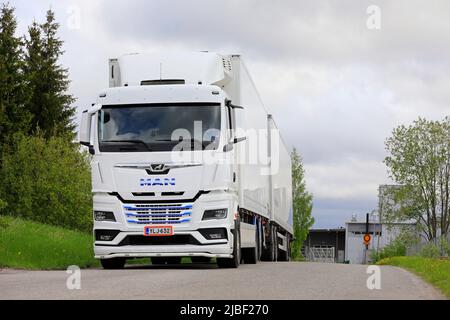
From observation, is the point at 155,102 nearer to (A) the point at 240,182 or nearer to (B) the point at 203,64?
(B) the point at 203,64

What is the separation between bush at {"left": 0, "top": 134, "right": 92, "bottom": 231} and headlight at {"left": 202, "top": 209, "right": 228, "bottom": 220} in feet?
64.7

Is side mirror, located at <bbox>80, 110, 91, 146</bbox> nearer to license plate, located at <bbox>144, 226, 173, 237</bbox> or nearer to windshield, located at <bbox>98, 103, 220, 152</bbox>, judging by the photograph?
windshield, located at <bbox>98, 103, 220, 152</bbox>

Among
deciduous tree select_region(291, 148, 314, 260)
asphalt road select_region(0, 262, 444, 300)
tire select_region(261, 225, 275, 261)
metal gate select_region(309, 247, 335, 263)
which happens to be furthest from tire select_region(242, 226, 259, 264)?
metal gate select_region(309, 247, 335, 263)

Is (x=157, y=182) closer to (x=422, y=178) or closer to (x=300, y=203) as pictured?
(x=422, y=178)

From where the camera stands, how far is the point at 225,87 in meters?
19.4

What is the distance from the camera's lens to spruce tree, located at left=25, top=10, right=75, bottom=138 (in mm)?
56562

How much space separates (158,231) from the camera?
17.3 metres

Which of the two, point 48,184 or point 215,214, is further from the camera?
point 48,184

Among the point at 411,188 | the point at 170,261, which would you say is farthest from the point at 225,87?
the point at 411,188

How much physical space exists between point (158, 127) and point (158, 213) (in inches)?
66.9

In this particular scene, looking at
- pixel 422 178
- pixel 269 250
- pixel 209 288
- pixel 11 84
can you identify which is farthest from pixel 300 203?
pixel 209 288

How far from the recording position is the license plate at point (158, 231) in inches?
682

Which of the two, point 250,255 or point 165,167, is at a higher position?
point 165,167
